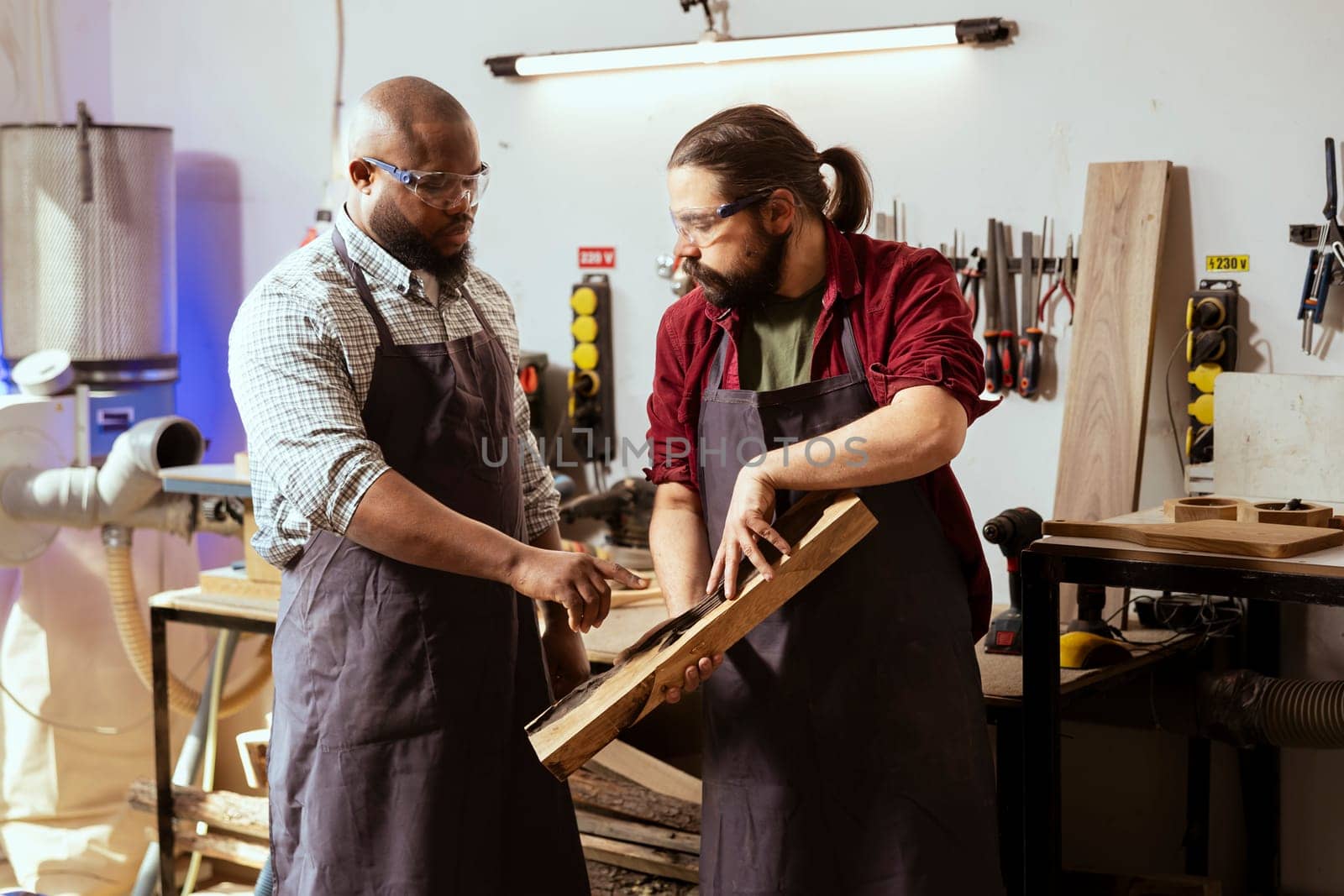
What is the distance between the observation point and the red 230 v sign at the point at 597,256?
361 centimetres

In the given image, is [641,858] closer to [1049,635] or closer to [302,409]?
[1049,635]

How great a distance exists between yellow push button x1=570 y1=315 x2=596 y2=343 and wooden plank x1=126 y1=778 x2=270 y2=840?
55.0 inches

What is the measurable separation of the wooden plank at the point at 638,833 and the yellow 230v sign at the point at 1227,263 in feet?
5.33

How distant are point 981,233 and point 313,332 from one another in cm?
182

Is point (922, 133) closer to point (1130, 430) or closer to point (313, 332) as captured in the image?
point (1130, 430)

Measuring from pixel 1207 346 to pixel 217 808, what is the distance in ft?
8.11

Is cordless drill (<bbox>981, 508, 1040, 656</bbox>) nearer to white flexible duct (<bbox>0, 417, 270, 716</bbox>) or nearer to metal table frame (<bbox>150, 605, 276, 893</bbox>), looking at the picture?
metal table frame (<bbox>150, 605, 276, 893</bbox>)

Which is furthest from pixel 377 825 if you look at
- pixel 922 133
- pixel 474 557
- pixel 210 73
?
pixel 210 73

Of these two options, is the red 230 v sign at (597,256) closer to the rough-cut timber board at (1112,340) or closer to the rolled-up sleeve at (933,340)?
the rough-cut timber board at (1112,340)

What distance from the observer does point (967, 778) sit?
6.16 feet

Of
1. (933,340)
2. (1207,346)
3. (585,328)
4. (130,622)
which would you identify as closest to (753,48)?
(585,328)

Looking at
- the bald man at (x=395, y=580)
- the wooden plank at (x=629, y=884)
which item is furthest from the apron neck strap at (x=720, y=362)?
the wooden plank at (x=629, y=884)

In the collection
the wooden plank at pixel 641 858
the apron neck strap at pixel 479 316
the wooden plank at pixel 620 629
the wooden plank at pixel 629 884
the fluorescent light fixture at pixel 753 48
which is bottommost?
the wooden plank at pixel 629 884

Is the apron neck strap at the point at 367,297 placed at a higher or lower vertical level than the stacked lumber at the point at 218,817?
higher
